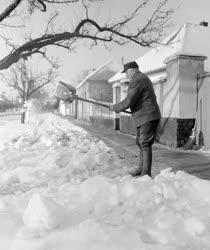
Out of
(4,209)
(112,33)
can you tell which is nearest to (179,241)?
(4,209)

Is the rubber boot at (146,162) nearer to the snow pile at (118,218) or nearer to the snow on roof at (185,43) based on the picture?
the snow pile at (118,218)

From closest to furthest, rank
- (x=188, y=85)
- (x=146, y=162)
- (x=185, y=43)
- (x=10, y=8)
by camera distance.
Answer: (x=146, y=162) < (x=188, y=85) < (x=10, y=8) < (x=185, y=43)

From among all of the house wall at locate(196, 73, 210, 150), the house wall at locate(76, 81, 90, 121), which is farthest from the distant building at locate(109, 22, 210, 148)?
the house wall at locate(76, 81, 90, 121)

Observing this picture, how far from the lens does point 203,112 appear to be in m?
8.23

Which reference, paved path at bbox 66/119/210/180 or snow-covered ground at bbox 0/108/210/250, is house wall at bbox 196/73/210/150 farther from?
snow-covered ground at bbox 0/108/210/250

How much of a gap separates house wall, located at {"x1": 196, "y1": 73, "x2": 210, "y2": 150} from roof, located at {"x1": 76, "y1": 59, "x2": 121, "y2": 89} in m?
26.2

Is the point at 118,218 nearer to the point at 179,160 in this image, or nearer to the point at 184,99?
the point at 179,160

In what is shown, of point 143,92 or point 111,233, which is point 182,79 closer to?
point 143,92

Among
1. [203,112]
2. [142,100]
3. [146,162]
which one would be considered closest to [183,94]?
[203,112]

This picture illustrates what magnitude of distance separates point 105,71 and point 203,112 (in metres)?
28.3

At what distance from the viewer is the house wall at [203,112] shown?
26.3 feet

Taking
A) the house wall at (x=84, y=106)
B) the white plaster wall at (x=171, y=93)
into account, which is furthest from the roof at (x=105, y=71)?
the white plaster wall at (x=171, y=93)

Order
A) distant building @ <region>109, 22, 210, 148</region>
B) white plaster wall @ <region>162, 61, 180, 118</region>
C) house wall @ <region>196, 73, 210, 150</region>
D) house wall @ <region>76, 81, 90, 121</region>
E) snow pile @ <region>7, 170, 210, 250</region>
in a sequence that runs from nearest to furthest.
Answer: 1. snow pile @ <region>7, 170, 210, 250</region>
2. house wall @ <region>196, 73, 210, 150</region>
3. distant building @ <region>109, 22, 210, 148</region>
4. white plaster wall @ <region>162, 61, 180, 118</region>
5. house wall @ <region>76, 81, 90, 121</region>

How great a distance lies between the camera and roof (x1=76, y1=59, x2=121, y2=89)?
3455cm
